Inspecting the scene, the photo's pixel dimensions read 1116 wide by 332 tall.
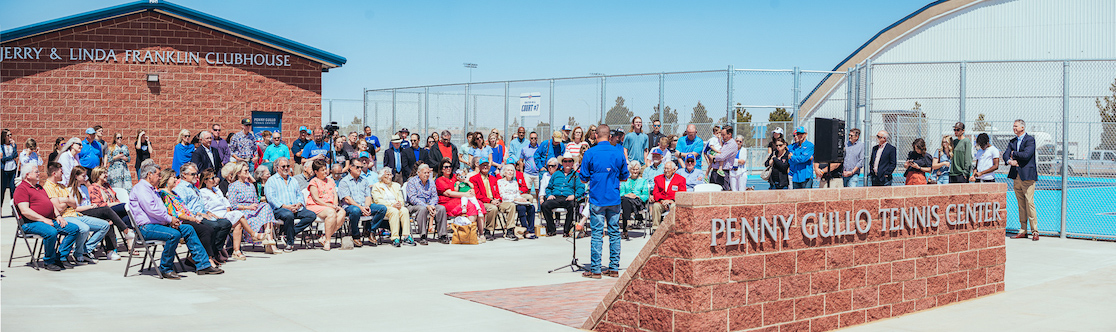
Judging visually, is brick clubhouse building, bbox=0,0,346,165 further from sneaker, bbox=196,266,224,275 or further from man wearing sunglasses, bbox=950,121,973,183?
man wearing sunglasses, bbox=950,121,973,183

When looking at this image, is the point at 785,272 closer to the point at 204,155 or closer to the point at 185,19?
the point at 204,155

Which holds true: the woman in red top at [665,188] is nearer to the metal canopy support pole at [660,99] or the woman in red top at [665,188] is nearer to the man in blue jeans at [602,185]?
the metal canopy support pole at [660,99]

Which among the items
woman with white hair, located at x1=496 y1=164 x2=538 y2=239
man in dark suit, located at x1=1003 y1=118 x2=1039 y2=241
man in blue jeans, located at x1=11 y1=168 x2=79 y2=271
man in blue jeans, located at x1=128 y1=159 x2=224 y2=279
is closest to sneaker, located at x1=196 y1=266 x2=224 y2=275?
man in blue jeans, located at x1=128 y1=159 x2=224 y2=279

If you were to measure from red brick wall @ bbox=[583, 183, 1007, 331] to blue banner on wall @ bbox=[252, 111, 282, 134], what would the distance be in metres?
14.0

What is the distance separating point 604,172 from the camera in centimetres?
918

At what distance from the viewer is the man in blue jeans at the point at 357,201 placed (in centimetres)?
1198

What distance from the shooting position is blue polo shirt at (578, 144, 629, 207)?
30.1 ft

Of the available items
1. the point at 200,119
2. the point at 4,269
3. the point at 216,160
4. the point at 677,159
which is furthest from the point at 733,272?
the point at 200,119

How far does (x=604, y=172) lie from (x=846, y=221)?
2.78 meters

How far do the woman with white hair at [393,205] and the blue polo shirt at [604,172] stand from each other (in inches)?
151

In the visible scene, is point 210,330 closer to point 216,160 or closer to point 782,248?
point 782,248

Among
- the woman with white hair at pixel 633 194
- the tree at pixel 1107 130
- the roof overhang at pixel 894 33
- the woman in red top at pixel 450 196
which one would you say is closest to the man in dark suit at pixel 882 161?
the woman with white hair at pixel 633 194

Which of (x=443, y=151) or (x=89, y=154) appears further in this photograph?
(x=443, y=151)

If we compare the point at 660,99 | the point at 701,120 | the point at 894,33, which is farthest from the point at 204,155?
the point at 894,33
